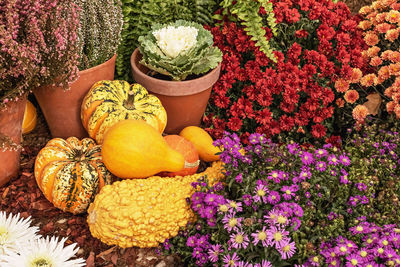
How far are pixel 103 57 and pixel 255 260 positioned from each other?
74.1 inches

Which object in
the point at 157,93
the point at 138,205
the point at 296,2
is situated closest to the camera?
the point at 138,205

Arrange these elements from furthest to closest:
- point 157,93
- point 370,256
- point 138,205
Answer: point 157,93 → point 138,205 → point 370,256

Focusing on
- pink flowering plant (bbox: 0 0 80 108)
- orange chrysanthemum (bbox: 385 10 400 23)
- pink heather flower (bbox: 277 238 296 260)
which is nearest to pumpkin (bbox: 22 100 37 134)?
pink flowering plant (bbox: 0 0 80 108)

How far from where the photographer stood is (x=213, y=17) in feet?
11.4

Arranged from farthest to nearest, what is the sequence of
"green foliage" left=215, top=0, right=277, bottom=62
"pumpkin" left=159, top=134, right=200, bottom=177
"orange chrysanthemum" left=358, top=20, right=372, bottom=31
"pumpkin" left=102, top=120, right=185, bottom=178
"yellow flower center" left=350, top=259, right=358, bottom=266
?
"orange chrysanthemum" left=358, top=20, right=372, bottom=31 < "green foliage" left=215, top=0, right=277, bottom=62 < "pumpkin" left=159, top=134, right=200, bottom=177 < "pumpkin" left=102, top=120, right=185, bottom=178 < "yellow flower center" left=350, top=259, right=358, bottom=266

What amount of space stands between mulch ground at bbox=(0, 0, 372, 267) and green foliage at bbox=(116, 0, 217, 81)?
3.75 feet

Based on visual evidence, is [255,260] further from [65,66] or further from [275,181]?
[65,66]

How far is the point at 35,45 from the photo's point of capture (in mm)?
2346

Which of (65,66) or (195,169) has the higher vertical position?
(65,66)

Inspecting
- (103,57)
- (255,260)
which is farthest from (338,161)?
(103,57)

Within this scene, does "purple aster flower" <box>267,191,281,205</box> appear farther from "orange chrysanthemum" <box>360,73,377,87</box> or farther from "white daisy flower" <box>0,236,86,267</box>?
"orange chrysanthemum" <box>360,73,377,87</box>

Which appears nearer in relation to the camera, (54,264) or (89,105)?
(54,264)

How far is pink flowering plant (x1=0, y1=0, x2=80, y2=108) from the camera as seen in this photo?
222 cm

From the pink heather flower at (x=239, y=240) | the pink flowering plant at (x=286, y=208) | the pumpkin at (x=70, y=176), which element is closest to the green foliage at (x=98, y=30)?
the pumpkin at (x=70, y=176)
